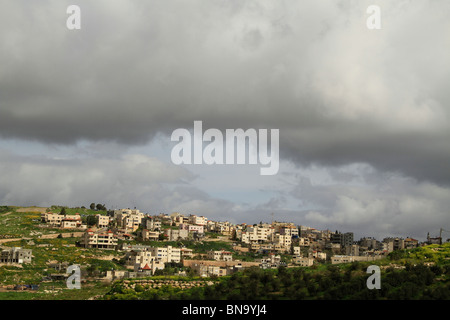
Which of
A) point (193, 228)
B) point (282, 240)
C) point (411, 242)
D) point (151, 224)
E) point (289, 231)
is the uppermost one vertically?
point (151, 224)

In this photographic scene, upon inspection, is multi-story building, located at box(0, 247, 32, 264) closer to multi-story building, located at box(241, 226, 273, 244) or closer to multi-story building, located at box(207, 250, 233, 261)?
multi-story building, located at box(207, 250, 233, 261)

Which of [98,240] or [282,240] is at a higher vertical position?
[282,240]

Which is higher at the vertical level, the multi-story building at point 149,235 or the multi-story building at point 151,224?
the multi-story building at point 151,224

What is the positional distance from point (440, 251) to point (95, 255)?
74.6 meters

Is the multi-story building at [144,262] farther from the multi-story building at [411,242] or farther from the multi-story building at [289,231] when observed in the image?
the multi-story building at [411,242]

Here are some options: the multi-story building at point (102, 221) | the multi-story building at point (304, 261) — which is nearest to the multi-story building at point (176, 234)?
the multi-story building at point (102, 221)

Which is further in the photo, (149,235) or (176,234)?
(176,234)

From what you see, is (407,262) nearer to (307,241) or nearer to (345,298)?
(345,298)

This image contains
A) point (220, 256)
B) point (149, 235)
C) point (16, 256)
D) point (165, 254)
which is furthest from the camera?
point (149, 235)

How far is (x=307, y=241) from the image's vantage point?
6860 inches

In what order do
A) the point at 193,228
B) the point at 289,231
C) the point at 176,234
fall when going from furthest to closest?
the point at 289,231
the point at 193,228
the point at 176,234

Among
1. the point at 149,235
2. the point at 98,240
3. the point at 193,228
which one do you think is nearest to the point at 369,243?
the point at 193,228

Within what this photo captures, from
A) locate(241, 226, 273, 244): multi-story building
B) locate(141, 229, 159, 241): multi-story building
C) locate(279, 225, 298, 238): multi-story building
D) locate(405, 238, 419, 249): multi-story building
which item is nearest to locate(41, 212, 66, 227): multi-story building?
locate(141, 229, 159, 241): multi-story building

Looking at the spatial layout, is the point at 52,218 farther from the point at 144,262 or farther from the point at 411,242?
the point at 411,242
